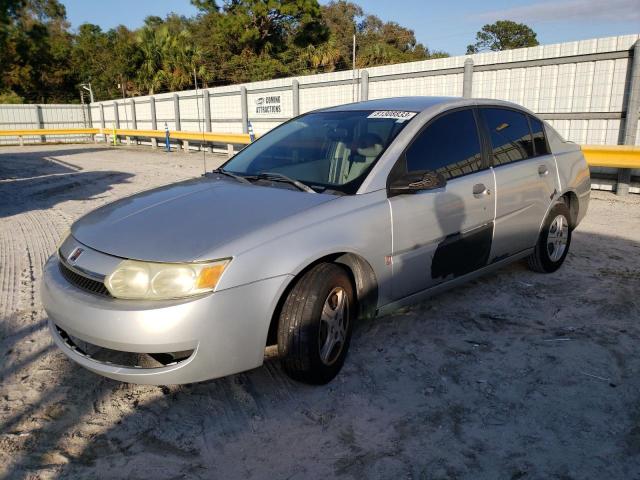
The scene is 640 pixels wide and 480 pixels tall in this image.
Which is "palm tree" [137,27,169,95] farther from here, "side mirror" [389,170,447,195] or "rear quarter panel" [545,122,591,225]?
"side mirror" [389,170,447,195]

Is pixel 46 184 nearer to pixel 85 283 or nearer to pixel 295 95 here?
pixel 295 95

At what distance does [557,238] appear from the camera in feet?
15.9

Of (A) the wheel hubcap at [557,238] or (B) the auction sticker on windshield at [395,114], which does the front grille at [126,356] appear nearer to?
(B) the auction sticker on windshield at [395,114]

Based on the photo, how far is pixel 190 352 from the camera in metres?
2.53

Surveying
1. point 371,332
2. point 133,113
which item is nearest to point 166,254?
point 371,332

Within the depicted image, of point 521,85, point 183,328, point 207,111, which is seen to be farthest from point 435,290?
point 207,111

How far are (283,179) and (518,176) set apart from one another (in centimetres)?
195

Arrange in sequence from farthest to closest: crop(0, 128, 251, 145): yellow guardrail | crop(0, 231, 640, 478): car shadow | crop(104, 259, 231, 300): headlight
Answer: crop(0, 128, 251, 145): yellow guardrail
crop(104, 259, 231, 300): headlight
crop(0, 231, 640, 478): car shadow

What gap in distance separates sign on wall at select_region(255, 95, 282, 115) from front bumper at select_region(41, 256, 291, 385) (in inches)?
604

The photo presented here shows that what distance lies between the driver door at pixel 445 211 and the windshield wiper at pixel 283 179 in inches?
20.5

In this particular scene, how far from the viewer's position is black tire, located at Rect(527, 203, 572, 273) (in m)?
4.62

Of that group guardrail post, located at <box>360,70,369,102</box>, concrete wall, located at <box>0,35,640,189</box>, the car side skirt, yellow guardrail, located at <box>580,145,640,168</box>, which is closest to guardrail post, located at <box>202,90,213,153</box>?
concrete wall, located at <box>0,35,640,189</box>

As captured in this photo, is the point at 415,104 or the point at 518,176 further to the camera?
the point at 518,176

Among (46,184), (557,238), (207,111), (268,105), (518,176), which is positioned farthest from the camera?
(207,111)
